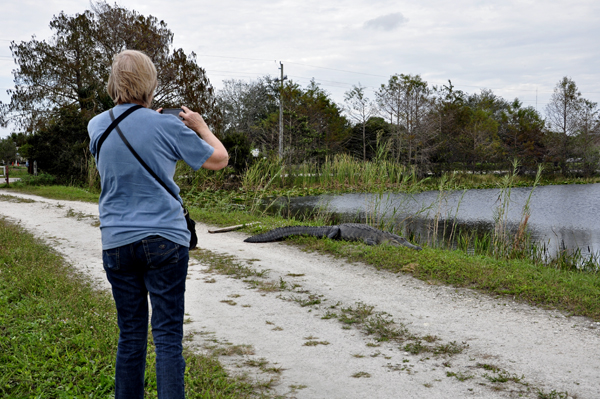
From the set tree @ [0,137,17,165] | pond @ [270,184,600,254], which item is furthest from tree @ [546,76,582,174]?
tree @ [0,137,17,165]

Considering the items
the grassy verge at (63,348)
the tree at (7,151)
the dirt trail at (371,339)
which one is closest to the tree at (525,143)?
the dirt trail at (371,339)

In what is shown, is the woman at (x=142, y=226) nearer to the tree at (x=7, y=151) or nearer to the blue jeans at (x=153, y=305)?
the blue jeans at (x=153, y=305)

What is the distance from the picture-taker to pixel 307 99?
39.7m

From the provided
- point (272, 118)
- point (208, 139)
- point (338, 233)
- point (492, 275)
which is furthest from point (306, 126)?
point (208, 139)

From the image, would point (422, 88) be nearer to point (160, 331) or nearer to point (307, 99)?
point (307, 99)

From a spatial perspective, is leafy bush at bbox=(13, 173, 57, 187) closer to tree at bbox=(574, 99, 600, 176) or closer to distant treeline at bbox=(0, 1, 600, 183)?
distant treeline at bbox=(0, 1, 600, 183)

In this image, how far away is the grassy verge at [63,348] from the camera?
9.17 ft

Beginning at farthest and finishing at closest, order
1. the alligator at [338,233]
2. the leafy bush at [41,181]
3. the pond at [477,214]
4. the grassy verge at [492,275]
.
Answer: the leafy bush at [41,181]
the pond at [477,214]
the alligator at [338,233]
the grassy verge at [492,275]

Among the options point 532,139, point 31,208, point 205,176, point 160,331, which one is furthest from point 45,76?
point 532,139

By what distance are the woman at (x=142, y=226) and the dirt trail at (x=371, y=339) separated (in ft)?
3.81

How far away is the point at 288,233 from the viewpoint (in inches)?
341

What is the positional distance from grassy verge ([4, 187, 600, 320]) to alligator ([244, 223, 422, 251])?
541 millimetres

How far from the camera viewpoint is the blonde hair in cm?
207

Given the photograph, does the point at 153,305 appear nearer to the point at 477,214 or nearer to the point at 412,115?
the point at 477,214
